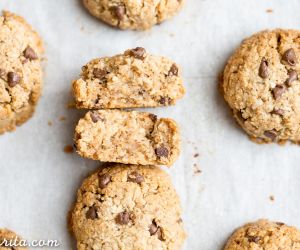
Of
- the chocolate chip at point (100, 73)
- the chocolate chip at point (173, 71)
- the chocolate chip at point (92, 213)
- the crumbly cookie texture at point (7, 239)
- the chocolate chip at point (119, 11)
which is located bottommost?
the crumbly cookie texture at point (7, 239)

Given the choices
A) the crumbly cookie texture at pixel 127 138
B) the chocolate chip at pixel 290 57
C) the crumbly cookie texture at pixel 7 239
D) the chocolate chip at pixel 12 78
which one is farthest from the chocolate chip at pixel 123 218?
the chocolate chip at pixel 290 57

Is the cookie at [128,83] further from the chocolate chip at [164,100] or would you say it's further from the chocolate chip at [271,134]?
the chocolate chip at [271,134]

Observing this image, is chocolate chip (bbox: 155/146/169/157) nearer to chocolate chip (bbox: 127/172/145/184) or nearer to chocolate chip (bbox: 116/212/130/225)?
chocolate chip (bbox: 127/172/145/184)

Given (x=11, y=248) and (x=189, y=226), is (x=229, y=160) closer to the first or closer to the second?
(x=189, y=226)

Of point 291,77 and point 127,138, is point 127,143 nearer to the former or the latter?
point 127,138

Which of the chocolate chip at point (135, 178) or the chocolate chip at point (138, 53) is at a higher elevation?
the chocolate chip at point (138, 53)

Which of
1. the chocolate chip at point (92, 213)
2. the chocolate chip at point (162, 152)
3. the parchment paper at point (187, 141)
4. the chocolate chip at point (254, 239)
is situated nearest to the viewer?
the chocolate chip at point (162, 152)
